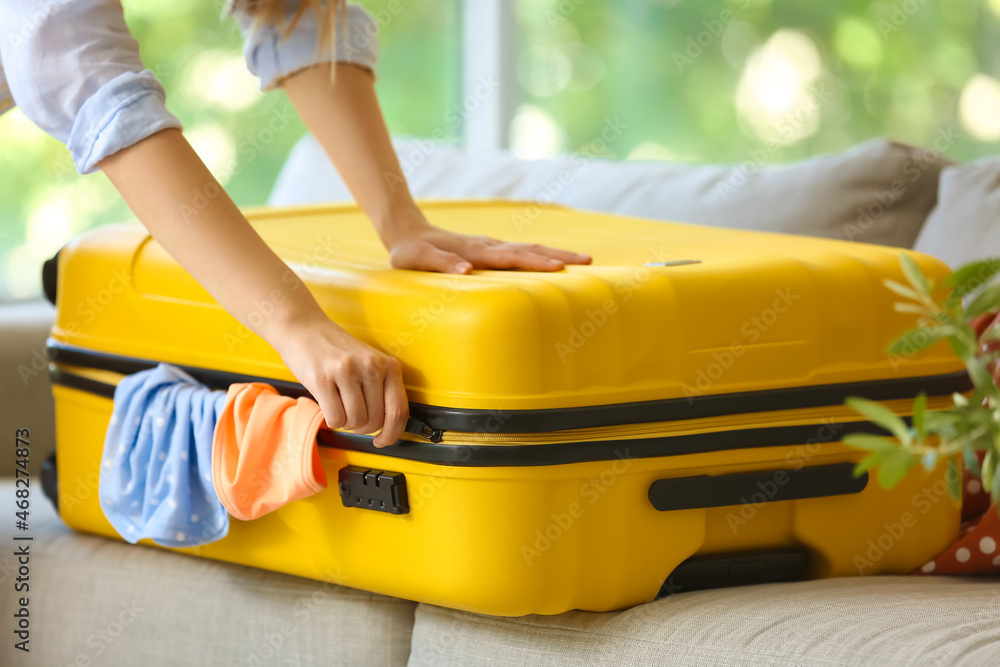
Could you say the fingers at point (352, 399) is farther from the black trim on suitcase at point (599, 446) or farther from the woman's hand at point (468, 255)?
the woman's hand at point (468, 255)

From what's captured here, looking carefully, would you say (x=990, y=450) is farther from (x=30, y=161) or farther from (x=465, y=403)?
(x=30, y=161)

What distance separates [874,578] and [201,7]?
1.85 metres

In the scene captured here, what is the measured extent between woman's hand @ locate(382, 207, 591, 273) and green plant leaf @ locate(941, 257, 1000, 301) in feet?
1.53

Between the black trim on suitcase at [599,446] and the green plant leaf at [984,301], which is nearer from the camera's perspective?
the green plant leaf at [984,301]

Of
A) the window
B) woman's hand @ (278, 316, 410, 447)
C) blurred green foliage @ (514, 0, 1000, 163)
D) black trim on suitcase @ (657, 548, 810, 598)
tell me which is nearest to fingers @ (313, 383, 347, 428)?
woman's hand @ (278, 316, 410, 447)

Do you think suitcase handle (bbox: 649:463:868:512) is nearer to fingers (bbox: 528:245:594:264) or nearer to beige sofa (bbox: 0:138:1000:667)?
beige sofa (bbox: 0:138:1000:667)

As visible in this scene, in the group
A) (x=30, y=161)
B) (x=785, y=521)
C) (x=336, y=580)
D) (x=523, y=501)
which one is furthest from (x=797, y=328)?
(x=30, y=161)

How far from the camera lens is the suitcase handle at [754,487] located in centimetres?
85

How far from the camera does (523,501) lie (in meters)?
0.80

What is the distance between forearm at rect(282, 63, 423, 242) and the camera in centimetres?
108

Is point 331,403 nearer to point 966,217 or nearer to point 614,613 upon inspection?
point 614,613

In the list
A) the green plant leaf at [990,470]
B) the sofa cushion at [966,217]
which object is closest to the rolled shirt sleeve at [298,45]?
the sofa cushion at [966,217]

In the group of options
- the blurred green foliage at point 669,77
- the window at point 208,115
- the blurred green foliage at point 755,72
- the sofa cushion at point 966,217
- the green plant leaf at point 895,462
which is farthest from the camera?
the blurred green foliage at point 755,72

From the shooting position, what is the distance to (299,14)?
1.05 metres
